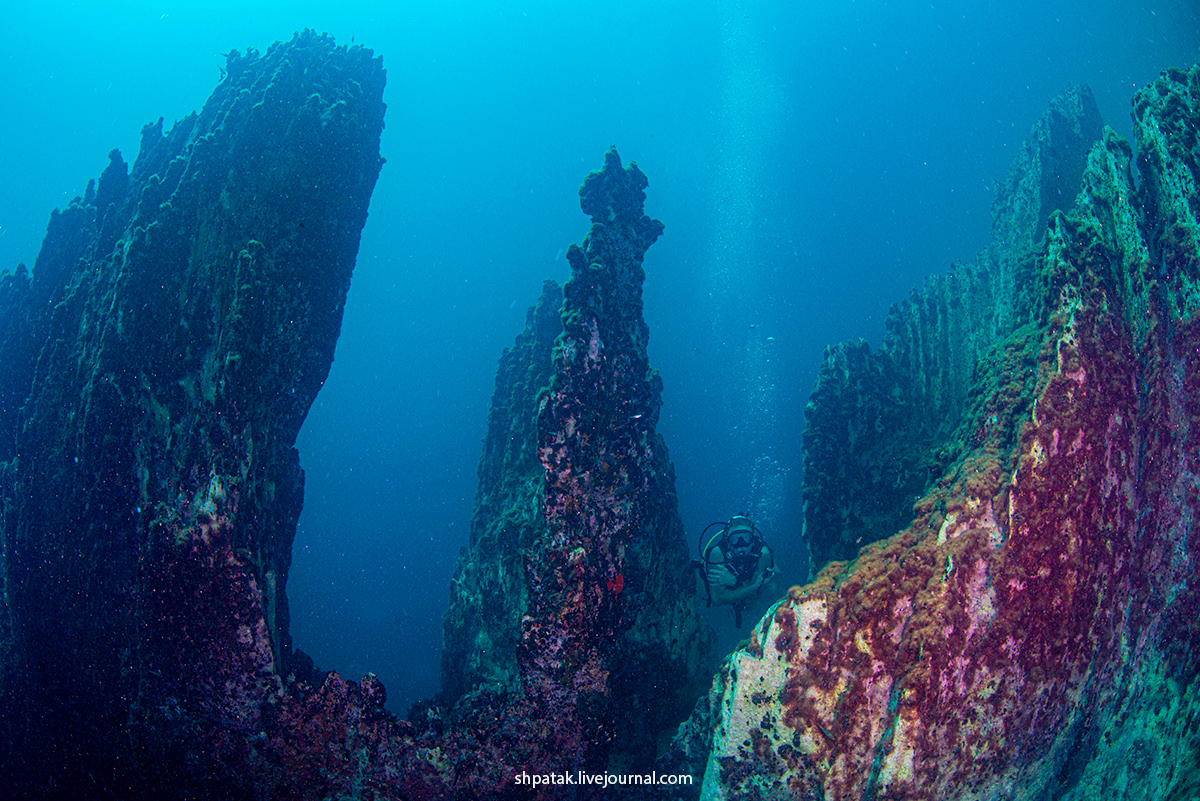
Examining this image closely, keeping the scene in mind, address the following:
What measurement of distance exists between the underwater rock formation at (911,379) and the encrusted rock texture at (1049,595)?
2.36 meters

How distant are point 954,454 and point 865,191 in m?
61.8

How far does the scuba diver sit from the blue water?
2091 centimetres

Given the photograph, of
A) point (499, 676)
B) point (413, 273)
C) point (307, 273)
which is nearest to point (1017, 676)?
point (499, 676)

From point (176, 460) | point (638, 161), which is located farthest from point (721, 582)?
point (638, 161)

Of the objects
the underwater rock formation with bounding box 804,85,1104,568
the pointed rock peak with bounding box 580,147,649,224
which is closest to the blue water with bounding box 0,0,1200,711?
the underwater rock formation with bounding box 804,85,1104,568

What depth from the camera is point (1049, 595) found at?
2711mm

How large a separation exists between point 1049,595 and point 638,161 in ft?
216

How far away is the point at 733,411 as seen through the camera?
40.4 m

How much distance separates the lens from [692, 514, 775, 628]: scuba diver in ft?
21.4

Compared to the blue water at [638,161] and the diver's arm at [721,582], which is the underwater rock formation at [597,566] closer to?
the diver's arm at [721,582]

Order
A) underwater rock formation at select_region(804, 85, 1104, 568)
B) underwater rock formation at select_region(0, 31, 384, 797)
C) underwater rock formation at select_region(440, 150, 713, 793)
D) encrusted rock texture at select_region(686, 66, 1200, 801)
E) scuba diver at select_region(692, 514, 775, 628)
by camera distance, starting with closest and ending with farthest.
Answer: encrusted rock texture at select_region(686, 66, 1200, 801) → underwater rock formation at select_region(0, 31, 384, 797) → underwater rock formation at select_region(440, 150, 713, 793) → underwater rock formation at select_region(804, 85, 1104, 568) → scuba diver at select_region(692, 514, 775, 628)

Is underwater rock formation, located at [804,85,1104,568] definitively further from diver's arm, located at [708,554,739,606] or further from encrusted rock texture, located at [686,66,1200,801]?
encrusted rock texture, located at [686,66,1200,801]

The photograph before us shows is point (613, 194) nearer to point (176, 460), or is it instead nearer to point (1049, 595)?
point (176, 460)

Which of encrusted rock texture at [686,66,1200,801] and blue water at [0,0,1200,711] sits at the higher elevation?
blue water at [0,0,1200,711]
